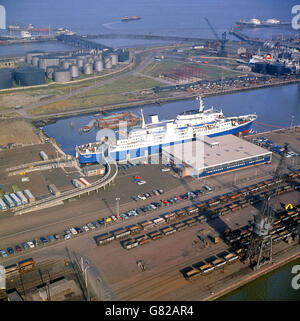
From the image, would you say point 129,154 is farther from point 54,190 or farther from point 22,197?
point 22,197

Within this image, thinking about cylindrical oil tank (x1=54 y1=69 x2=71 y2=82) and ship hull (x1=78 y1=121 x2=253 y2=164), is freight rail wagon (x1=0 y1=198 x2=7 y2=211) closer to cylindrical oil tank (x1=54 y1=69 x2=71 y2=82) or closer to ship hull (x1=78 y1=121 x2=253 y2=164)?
ship hull (x1=78 y1=121 x2=253 y2=164)

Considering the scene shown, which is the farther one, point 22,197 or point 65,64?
point 65,64

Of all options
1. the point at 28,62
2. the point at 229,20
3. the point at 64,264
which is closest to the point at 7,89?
the point at 28,62

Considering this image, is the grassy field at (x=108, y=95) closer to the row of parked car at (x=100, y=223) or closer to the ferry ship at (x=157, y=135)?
the ferry ship at (x=157, y=135)

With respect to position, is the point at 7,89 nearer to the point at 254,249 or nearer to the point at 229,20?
the point at 254,249

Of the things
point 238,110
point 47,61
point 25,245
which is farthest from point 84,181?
point 47,61

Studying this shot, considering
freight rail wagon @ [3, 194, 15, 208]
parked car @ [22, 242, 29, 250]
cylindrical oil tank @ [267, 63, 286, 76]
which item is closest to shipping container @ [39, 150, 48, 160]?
freight rail wagon @ [3, 194, 15, 208]

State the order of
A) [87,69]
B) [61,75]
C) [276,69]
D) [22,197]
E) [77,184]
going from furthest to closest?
[87,69] → [276,69] → [61,75] → [77,184] → [22,197]

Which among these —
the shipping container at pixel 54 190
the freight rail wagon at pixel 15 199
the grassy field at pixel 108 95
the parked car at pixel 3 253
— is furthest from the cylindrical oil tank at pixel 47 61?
the parked car at pixel 3 253
